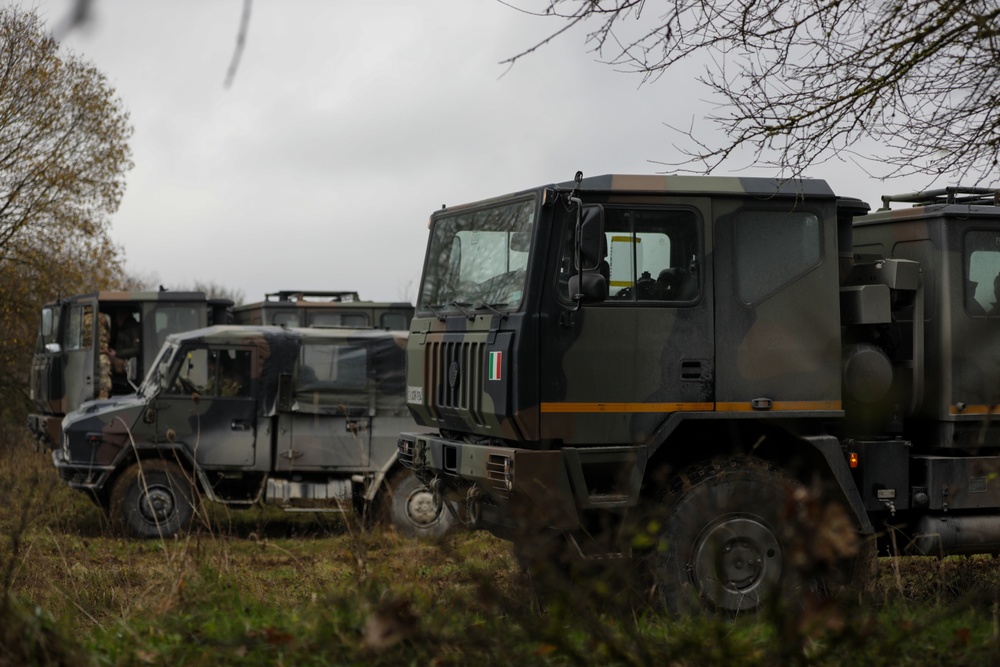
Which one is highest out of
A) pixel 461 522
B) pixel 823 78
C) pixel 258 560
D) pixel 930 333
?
pixel 823 78

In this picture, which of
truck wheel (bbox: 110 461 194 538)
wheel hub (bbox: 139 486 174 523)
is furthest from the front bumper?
wheel hub (bbox: 139 486 174 523)

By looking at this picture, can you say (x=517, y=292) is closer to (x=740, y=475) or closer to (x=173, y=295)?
(x=740, y=475)

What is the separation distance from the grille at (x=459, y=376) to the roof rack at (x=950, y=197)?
10.6 feet

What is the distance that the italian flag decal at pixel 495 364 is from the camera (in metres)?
7.21

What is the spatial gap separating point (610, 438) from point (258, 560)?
4.63 meters

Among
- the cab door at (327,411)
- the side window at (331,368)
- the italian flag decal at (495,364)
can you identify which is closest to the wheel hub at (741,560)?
the italian flag decal at (495,364)

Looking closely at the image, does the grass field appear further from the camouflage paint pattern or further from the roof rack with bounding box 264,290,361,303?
the roof rack with bounding box 264,290,361,303

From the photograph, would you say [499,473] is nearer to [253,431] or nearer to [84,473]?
[253,431]

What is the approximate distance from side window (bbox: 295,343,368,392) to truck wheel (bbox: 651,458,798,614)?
5.83 metres

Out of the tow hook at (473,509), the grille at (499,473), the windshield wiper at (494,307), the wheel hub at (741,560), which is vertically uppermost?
the windshield wiper at (494,307)

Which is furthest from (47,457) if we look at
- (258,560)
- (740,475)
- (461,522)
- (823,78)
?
(823,78)

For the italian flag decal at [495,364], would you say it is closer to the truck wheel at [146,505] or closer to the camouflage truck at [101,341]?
the truck wheel at [146,505]

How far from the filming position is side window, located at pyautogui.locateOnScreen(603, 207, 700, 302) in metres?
7.32

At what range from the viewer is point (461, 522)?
7438 mm
